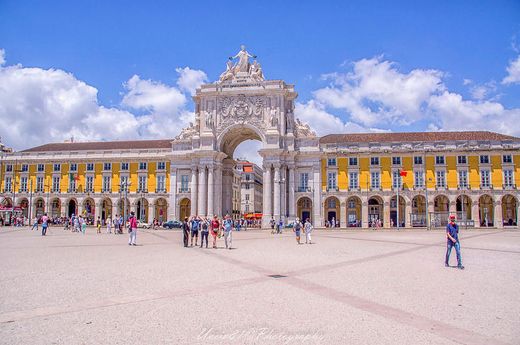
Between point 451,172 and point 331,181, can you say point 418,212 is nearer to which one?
point 451,172

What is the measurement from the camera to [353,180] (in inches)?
2731

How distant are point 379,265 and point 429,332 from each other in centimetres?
981

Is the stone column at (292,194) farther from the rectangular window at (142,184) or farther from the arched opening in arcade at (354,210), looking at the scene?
the rectangular window at (142,184)

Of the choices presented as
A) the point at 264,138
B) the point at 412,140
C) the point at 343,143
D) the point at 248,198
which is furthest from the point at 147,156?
the point at 248,198

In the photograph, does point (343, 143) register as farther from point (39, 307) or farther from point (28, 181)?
point (39, 307)

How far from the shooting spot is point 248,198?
4872 inches

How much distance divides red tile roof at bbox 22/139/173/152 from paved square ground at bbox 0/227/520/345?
63.8 meters

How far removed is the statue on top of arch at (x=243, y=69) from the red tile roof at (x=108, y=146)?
1665 cm

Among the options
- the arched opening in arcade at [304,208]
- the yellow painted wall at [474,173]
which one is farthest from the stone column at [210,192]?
the yellow painted wall at [474,173]

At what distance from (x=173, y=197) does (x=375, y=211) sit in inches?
1265

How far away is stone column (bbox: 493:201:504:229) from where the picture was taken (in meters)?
63.8

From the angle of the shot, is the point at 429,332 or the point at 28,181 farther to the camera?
the point at 28,181

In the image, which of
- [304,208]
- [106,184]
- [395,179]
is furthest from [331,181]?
[106,184]

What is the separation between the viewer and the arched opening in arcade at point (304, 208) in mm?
72750
